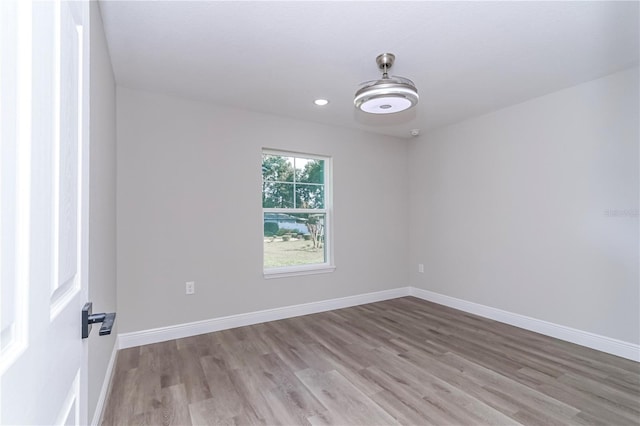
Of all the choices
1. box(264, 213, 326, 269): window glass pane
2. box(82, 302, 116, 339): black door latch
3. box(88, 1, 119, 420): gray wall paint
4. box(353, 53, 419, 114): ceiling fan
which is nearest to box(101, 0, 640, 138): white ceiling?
box(353, 53, 419, 114): ceiling fan

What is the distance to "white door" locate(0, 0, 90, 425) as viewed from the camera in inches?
17.0

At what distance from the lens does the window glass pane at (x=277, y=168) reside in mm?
3807

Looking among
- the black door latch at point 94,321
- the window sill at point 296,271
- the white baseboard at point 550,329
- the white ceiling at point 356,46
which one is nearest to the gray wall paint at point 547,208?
the white baseboard at point 550,329

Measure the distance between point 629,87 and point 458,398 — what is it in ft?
9.62

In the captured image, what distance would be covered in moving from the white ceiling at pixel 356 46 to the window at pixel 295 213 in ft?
3.05

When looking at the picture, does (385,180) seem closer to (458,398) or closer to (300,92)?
(300,92)

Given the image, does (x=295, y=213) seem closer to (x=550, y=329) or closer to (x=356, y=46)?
(x=356, y=46)

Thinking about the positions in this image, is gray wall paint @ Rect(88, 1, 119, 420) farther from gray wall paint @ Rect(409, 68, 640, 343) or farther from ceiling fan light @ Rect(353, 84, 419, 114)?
gray wall paint @ Rect(409, 68, 640, 343)

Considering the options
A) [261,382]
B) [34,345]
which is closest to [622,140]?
[261,382]

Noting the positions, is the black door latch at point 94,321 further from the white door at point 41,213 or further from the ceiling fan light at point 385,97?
the ceiling fan light at point 385,97

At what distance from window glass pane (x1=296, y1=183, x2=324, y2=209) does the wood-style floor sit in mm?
1523

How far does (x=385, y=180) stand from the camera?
4.66m

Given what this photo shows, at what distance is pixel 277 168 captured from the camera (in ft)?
12.8

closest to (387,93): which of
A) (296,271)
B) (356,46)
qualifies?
(356,46)
